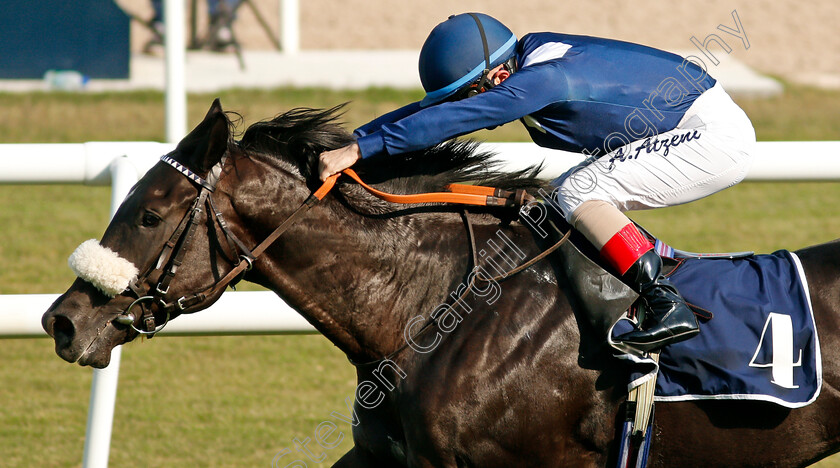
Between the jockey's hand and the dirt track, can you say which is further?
the dirt track

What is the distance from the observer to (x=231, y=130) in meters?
2.98

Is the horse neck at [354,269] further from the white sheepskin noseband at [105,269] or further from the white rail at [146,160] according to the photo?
the white rail at [146,160]

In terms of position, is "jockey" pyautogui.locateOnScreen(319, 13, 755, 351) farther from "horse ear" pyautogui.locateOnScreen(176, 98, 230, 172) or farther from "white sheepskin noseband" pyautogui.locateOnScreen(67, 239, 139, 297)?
"white sheepskin noseband" pyautogui.locateOnScreen(67, 239, 139, 297)

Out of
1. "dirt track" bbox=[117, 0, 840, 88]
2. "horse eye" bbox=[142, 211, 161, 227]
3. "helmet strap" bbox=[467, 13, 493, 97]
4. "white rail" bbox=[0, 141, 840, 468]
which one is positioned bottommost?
"dirt track" bbox=[117, 0, 840, 88]

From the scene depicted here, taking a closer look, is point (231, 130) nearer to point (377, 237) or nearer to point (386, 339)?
point (377, 237)

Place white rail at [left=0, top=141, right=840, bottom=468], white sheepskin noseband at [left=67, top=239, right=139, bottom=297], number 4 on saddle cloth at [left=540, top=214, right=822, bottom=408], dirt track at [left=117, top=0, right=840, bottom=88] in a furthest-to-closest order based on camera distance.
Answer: dirt track at [left=117, top=0, right=840, bottom=88] → white rail at [left=0, top=141, right=840, bottom=468] → number 4 on saddle cloth at [left=540, top=214, right=822, bottom=408] → white sheepskin noseband at [left=67, top=239, right=139, bottom=297]

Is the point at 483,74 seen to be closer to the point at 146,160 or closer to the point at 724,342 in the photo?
the point at 724,342

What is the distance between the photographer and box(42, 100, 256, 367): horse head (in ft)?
8.92

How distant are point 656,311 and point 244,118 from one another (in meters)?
4.06

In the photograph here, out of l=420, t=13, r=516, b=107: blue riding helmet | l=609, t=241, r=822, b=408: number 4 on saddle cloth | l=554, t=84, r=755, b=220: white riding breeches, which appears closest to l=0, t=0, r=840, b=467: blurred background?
l=554, t=84, r=755, b=220: white riding breeches

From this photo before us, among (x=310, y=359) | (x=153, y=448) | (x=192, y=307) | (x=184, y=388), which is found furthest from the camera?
(x=310, y=359)

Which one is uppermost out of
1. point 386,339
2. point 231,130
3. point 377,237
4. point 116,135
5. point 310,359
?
point 231,130

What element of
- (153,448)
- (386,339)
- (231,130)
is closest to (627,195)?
(386,339)

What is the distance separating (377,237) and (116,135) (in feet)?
24.9
